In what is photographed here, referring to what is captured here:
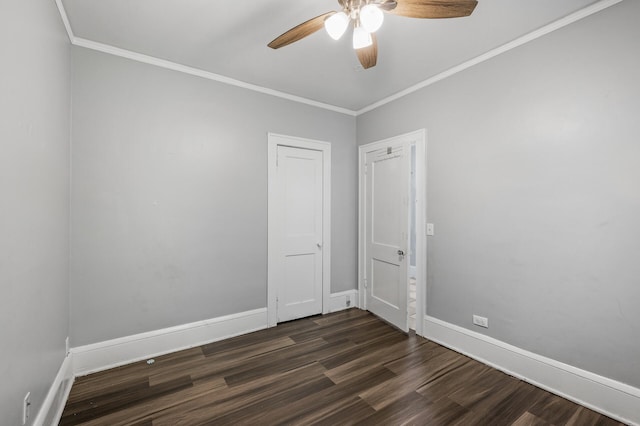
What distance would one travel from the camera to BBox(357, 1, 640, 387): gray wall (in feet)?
6.15

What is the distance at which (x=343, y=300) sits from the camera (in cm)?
392

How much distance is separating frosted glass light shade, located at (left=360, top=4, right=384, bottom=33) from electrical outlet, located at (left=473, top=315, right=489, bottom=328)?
101 inches

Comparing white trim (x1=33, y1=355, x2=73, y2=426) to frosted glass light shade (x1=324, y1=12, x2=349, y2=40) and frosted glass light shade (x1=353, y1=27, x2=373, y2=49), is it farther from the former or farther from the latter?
frosted glass light shade (x1=353, y1=27, x2=373, y2=49)

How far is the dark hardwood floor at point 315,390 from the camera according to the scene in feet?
6.19

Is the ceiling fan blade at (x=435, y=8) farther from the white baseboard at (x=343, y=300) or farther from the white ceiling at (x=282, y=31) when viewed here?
the white baseboard at (x=343, y=300)

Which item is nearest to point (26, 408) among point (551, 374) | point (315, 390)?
point (315, 390)

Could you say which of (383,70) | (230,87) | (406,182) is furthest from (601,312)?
(230,87)

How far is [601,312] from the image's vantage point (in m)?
1.96

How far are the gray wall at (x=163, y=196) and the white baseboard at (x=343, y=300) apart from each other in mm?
1000

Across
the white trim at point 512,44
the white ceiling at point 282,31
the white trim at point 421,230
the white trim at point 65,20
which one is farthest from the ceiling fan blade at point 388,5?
the white trim at point 65,20

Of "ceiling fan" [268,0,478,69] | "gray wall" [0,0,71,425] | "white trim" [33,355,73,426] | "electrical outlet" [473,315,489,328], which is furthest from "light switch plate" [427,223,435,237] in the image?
"white trim" [33,355,73,426]

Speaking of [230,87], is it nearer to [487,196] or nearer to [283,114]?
[283,114]

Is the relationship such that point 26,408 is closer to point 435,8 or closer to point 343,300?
point 435,8

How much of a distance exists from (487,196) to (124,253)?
3344 millimetres
